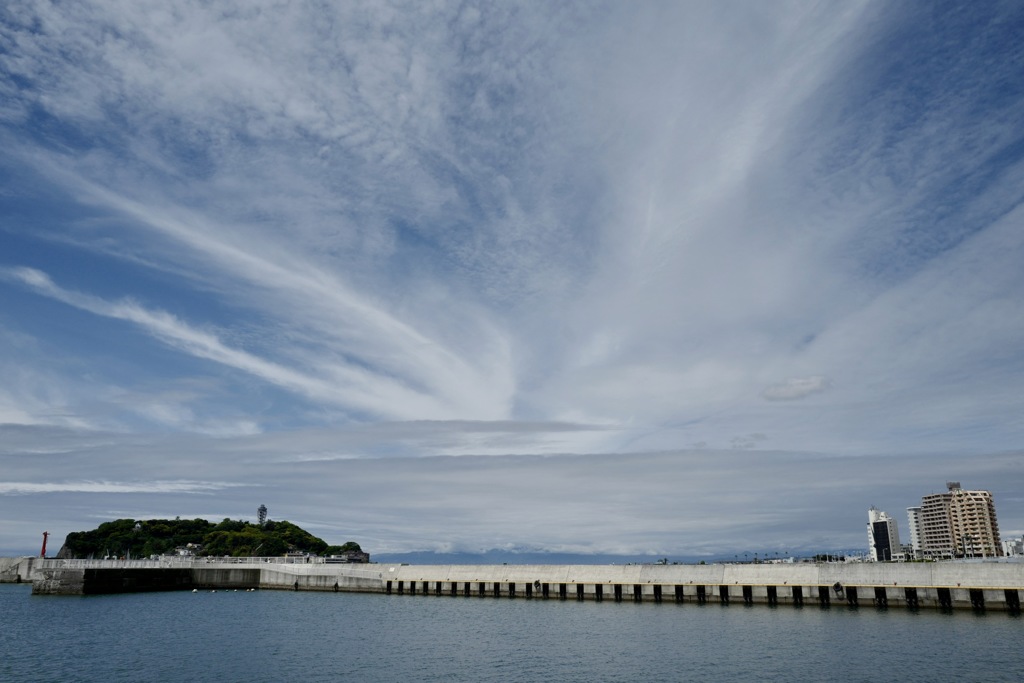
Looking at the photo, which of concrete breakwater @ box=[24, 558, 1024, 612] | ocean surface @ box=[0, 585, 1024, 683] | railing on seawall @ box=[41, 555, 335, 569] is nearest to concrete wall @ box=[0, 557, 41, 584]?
railing on seawall @ box=[41, 555, 335, 569]

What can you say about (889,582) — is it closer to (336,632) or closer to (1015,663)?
(1015,663)

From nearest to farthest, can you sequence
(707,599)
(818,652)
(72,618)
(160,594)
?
(818,652)
(72,618)
(707,599)
(160,594)

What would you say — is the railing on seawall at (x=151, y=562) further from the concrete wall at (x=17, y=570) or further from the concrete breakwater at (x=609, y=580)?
the concrete wall at (x=17, y=570)

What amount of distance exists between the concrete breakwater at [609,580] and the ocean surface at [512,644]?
10.3 feet

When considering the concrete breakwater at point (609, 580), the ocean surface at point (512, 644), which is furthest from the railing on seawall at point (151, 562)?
the ocean surface at point (512, 644)

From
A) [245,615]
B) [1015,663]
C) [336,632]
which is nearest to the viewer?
[1015,663]

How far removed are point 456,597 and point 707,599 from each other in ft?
135

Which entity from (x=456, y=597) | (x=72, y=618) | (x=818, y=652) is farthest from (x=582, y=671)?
(x=456, y=597)

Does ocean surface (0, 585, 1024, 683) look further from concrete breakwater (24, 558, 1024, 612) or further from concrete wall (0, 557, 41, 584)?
concrete wall (0, 557, 41, 584)

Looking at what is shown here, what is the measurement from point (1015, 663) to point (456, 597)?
3258 inches

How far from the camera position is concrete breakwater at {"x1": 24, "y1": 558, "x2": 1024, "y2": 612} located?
75.0m

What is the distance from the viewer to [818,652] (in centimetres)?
5194

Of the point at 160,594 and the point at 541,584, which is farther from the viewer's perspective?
the point at 160,594

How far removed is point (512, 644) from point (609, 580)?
145 feet
